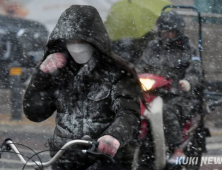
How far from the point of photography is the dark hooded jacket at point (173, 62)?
6.08 meters

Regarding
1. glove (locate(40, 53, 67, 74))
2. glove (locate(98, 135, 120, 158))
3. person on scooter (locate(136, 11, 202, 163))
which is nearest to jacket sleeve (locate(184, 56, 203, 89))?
person on scooter (locate(136, 11, 202, 163))

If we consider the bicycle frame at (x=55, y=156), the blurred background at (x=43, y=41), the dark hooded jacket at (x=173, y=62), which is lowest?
the blurred background at (x=43, y=41)

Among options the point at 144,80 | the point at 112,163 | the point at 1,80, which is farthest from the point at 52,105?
the point at 1,80

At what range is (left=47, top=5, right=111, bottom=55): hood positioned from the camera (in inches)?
142

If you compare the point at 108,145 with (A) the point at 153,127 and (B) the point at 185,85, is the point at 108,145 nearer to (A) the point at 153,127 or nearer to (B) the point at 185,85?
(A) the point at 153,127

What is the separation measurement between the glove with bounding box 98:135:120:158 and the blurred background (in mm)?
3596

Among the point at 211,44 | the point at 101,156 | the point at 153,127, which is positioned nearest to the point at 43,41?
the point at 211,44

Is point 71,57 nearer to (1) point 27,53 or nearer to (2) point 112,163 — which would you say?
(2) point 112,163

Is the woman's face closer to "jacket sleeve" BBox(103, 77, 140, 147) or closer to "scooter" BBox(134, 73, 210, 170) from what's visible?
"jacket sleeve" BBox(103, 77, 140, 147)

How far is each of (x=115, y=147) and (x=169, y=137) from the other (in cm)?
277

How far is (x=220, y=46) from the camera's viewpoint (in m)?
12.9

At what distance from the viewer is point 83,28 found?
3.63 m

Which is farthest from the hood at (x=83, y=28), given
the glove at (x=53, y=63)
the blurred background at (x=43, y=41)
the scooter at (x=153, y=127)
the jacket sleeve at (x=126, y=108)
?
the blurred background at (x=43, y=41)

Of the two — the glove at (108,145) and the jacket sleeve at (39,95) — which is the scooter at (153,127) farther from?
the glove at (108,145)
